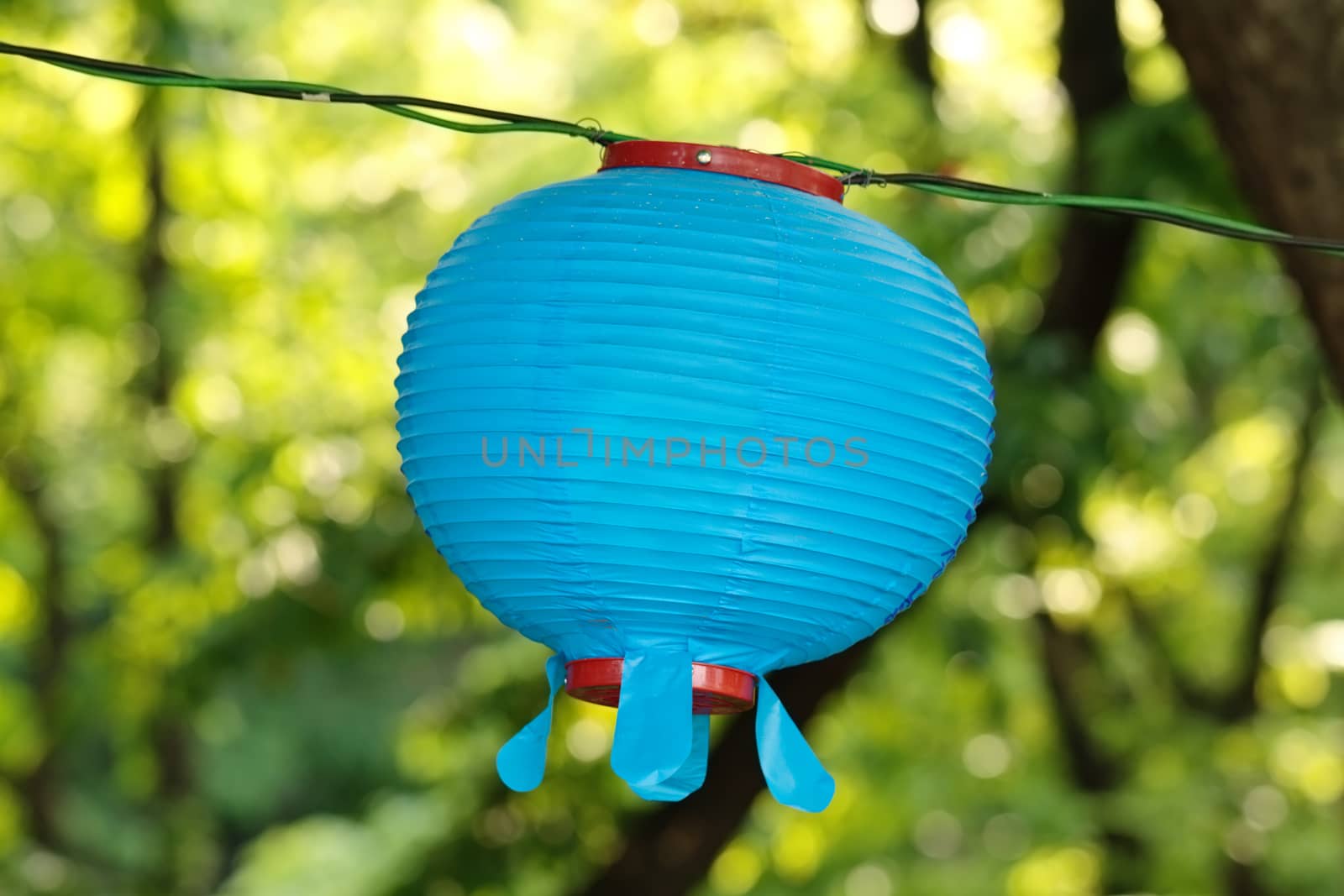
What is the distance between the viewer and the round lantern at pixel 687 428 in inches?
59.1

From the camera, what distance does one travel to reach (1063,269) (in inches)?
159

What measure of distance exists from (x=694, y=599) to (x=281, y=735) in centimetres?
1046

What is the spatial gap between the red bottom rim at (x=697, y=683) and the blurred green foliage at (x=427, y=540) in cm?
205

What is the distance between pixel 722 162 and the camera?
168 cm

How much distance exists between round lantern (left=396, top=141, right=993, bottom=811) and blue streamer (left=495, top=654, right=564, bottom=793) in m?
0.03

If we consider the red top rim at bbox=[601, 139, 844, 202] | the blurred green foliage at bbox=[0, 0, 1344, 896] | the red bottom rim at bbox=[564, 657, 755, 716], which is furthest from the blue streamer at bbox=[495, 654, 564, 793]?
the blurred green foliage at bbox=[0, 0, 1344, 896]

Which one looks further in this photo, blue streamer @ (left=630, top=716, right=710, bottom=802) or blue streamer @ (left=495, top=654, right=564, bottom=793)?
blue streamer @ (left=495, top=654, right=564, bottom=793)

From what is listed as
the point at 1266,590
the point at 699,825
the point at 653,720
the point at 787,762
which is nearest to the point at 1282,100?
the point at 787,762

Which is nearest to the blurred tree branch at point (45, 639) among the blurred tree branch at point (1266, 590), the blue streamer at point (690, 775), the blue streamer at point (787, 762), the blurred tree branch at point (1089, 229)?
the blurred tree branch at point (1089, 229)

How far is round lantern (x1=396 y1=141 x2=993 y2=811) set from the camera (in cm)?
150

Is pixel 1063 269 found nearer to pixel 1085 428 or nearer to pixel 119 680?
pixel 1085 428

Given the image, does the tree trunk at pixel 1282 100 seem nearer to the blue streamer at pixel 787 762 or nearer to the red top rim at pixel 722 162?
the red top rim at pixel 722 162

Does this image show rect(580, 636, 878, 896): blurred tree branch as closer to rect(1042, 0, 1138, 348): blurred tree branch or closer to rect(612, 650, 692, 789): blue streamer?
rect(1042, 0, 1138, 348): blurred tree branch

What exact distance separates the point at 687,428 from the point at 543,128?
0.47 meters
